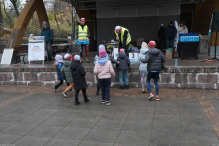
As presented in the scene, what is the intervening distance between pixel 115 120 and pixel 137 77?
3.32 metres

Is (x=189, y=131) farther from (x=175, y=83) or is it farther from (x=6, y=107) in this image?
(x=6, y=107)

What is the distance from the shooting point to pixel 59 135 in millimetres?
4320

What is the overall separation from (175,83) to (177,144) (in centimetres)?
426

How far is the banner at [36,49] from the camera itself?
10133 mm

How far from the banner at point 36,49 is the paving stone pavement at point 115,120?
9.67 feet

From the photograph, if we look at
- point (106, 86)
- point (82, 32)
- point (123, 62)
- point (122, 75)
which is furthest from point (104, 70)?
point (82, 32)

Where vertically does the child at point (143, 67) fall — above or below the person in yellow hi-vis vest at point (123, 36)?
below

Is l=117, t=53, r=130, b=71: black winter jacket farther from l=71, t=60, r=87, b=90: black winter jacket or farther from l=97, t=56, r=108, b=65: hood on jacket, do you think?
l=71, t=60, r=87, b=90: black winter jacket

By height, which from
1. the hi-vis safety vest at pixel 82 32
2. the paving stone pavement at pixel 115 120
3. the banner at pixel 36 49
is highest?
the hi-vis safety vest at pixel 82 32

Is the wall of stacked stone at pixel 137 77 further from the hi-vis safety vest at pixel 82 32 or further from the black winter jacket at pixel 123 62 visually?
the hi-vis safety vest at pixel 82 32

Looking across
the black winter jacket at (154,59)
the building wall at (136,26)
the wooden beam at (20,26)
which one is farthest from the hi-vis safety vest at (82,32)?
the building wall at (136,26)

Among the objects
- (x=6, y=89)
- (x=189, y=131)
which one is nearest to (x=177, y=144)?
(x=189, y=131)

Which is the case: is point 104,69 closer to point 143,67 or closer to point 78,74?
point 78,74

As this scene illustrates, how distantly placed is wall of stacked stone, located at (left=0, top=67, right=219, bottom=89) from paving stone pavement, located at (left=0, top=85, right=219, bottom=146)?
354 mm
